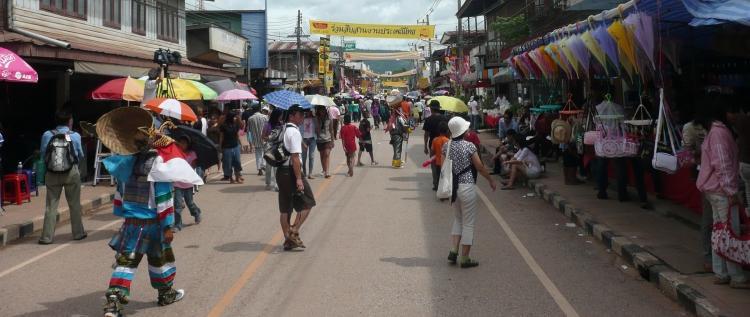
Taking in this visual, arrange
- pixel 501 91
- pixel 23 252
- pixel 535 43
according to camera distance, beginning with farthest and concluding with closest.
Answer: pixel 501 91 → pixel 535 43 → pixel 23 252

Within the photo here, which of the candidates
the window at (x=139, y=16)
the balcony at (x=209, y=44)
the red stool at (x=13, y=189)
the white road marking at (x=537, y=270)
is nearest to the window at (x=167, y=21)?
the window at (x=139, y=16)

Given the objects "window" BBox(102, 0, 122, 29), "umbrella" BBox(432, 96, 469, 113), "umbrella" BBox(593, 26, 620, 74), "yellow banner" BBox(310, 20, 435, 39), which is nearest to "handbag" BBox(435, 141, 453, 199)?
"umbrella" BBox(593, 26, 620, 74)

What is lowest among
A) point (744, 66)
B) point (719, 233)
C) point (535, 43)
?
point (719, 233)

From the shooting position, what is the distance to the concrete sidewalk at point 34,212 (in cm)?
911

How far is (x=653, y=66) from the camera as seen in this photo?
24.3ft

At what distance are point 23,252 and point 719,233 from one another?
314 inches

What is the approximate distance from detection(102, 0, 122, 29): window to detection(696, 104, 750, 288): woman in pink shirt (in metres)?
16.4

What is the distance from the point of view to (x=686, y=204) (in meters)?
9.62

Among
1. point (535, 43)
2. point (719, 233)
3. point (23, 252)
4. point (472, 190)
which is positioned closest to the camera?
point (719, 233)

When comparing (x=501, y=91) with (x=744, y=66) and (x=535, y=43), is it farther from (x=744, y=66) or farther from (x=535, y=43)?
(x=744, y=66)

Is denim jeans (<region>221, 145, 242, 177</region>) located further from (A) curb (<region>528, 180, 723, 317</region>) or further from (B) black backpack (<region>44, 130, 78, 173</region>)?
(A) curb (<region>528, 180, 723, 317</region>)

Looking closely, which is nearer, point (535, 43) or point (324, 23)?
point (535, 43)

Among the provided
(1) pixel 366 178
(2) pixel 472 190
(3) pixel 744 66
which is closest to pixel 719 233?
(2) pixel 472 190

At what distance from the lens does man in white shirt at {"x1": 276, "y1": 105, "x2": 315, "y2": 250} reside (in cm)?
768
